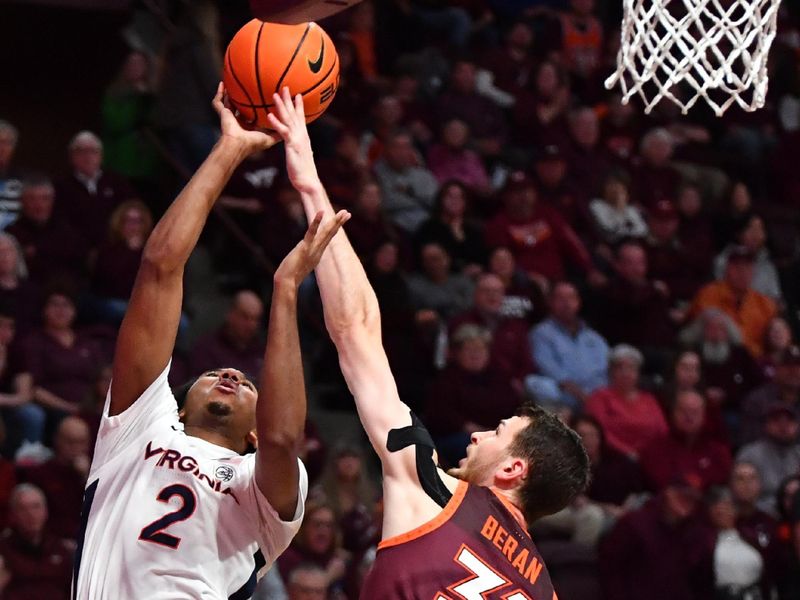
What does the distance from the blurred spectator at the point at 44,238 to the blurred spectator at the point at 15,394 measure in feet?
1.72

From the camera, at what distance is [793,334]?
11336mm

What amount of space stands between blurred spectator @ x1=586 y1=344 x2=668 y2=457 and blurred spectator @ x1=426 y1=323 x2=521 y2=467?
669 mm

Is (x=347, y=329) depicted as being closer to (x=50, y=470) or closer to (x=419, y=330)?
(x=50, y=470)

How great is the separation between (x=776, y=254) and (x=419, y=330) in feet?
12.2

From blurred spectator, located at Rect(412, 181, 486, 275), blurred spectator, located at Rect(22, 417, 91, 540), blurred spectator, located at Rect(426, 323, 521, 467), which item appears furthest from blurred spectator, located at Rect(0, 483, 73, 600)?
blurred spectator, located at Rect(412, 181, 486, 275)

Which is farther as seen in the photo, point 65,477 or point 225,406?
point 65,477

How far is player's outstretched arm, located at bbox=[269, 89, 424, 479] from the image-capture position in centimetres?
400

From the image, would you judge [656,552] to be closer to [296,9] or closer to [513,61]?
[513,61]

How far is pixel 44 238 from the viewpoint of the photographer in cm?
870

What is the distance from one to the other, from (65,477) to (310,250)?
3.91m

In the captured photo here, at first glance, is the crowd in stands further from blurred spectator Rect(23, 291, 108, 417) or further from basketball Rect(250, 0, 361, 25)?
basketball Rect(250, 0, 361, 25)

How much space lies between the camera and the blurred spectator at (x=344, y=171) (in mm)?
9824

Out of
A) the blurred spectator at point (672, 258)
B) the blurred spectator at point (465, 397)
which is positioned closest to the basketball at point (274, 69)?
the blurred spectator at point (465, 397)

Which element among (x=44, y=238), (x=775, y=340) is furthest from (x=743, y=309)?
(x=44, y=238)
